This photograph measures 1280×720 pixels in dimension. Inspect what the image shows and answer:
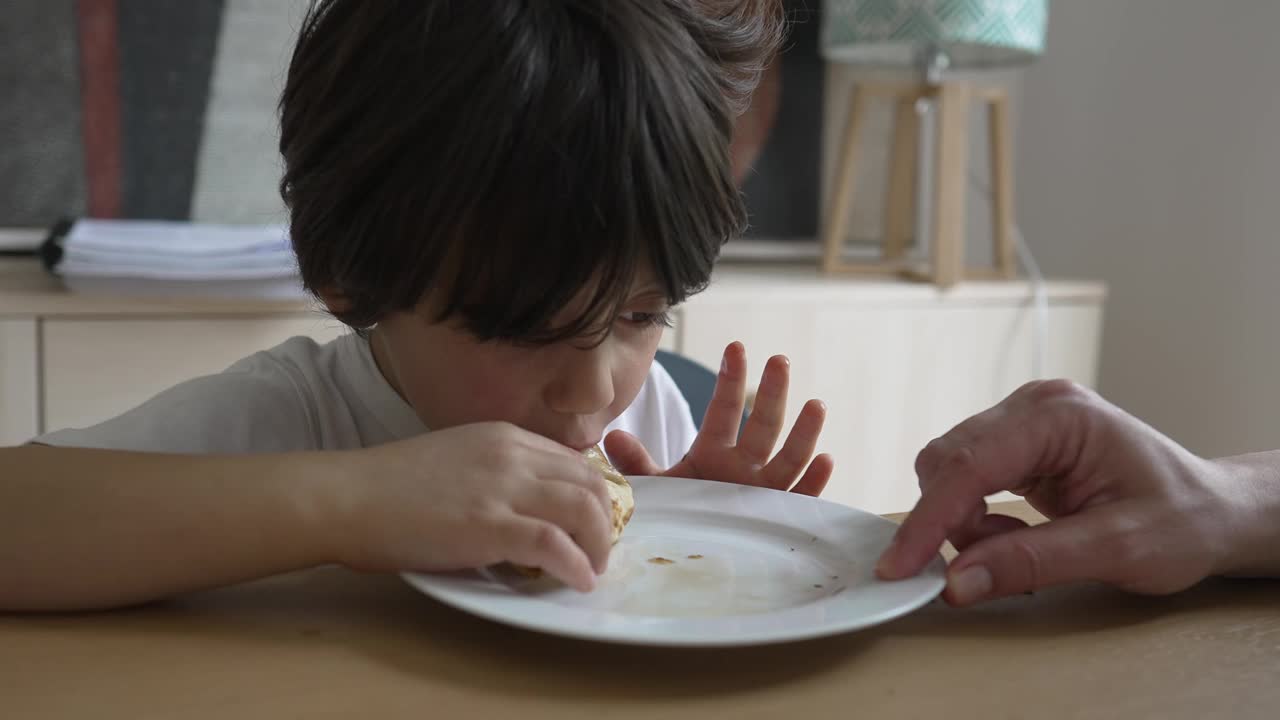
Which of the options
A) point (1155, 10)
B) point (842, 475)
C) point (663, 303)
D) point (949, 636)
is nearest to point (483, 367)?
point (663, 303)

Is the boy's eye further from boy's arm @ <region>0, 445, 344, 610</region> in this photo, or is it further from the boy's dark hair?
boy's arm @ <region>0, 445, 344, 610</region>

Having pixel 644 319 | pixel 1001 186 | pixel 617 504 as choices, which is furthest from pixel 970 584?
pixel 1001 186

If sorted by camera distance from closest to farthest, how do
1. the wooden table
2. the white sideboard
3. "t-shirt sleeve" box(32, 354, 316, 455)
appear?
the wooden table
"t-shirt sleeve" box(32, 354, 316, 455)
the white sideboard

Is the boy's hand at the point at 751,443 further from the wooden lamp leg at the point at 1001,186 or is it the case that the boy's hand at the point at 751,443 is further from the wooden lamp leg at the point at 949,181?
the wooden lamp leg at the point at 1001,186

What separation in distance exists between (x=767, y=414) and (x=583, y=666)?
0.39m

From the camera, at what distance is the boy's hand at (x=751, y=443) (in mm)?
840

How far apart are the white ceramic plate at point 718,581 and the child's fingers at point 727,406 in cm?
11

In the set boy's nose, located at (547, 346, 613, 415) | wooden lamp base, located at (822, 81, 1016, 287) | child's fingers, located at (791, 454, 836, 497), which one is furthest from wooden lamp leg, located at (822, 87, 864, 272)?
boy's nose, located at (547, 346, 613, 415)

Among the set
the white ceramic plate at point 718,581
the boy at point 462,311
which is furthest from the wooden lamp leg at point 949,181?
the white ceramic plate at point 718,581

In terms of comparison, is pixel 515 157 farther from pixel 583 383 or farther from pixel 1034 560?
pixel 1034 560

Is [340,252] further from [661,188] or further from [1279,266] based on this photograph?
[1279,266]

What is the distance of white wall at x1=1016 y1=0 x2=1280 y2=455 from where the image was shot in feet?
6.98

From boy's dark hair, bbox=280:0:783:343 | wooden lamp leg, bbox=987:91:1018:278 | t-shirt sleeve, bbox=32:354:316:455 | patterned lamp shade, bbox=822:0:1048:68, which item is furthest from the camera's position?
wooden lamp leg, bbox=987:91:1018:278

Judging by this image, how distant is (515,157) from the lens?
69 cm
